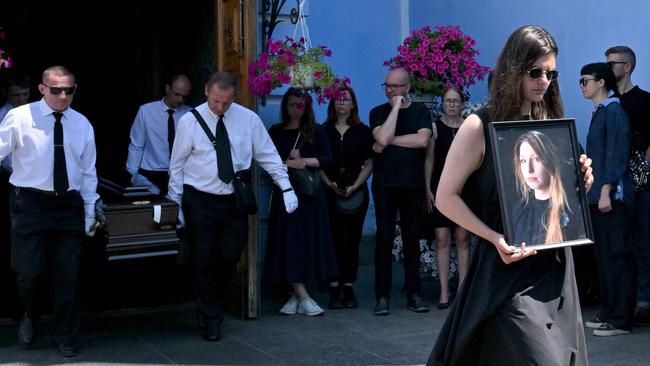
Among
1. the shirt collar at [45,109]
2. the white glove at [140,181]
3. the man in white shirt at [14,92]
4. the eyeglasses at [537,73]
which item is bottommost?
the white glove at [140,181]

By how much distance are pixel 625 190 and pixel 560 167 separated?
337cm

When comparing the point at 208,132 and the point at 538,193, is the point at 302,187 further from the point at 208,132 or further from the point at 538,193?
the point at 538,193

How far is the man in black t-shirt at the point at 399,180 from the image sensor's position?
23.8 feet

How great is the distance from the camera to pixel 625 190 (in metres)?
6.55

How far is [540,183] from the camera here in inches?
132

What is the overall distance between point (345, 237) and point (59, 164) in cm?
258

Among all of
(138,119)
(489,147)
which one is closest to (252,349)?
(138,119)

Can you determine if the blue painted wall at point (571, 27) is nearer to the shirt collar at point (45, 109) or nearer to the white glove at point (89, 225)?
the white glove at point (89, 225)

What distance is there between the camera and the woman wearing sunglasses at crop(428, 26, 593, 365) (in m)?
3.29

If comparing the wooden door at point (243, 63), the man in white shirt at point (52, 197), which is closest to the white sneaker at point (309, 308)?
the wooden door at point (243, 63)

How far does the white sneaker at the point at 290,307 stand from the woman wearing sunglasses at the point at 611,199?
2267 millimetres

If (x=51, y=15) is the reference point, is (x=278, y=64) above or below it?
below

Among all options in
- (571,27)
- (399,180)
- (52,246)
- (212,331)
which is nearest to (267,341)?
(212,331)

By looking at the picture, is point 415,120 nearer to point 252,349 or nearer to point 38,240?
point 252,349
